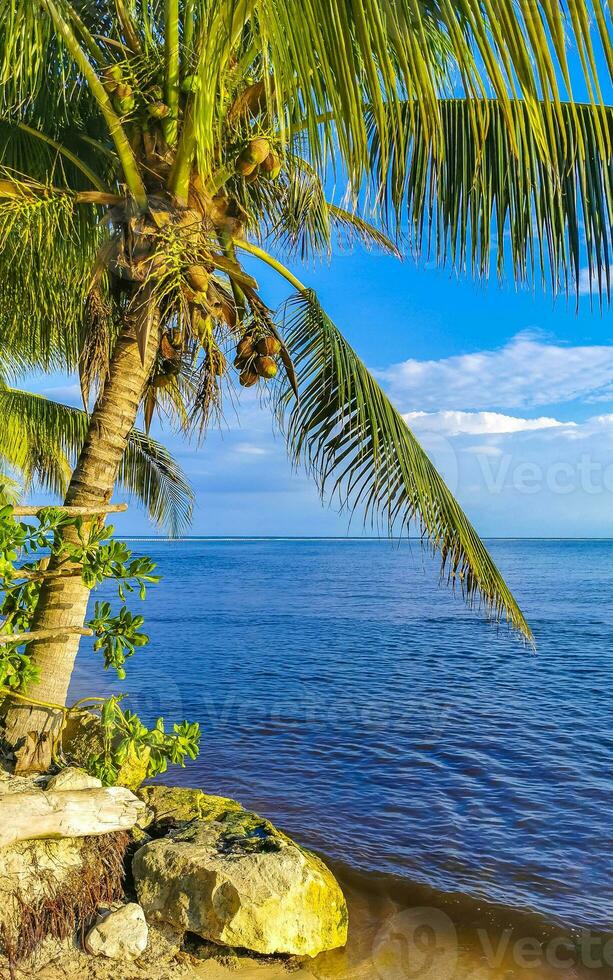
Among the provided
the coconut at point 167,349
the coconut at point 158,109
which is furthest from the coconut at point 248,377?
the coconut at point 158,109

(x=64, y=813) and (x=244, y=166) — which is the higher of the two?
(x=244, y=166)

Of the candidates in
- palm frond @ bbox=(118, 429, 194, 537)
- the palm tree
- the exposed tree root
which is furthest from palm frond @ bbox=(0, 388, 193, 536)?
the exposed tree root

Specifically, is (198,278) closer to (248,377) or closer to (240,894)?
(248,377)

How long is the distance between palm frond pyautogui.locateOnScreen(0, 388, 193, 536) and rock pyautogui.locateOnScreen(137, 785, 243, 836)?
17.1ft

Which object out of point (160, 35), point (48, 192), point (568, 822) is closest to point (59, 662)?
point (48, 192)

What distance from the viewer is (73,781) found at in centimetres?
424

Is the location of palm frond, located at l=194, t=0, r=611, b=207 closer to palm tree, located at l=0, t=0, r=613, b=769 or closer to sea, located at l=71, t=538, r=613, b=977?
palm tree, located at l=0, t=0, r=613, b=769

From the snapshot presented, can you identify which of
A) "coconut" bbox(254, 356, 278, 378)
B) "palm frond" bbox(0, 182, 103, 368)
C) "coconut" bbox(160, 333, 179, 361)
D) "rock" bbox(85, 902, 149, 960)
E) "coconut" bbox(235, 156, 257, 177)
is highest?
"coconut" bbox(235, 156, 257, 177)

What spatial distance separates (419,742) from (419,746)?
0.73 feet

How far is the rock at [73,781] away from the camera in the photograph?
4.20 meters

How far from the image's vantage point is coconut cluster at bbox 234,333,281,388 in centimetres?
516

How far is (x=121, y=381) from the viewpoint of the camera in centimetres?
490

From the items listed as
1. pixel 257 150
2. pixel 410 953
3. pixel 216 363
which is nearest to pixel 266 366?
pixel 216 363

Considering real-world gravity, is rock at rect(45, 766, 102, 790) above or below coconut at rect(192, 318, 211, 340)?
below
